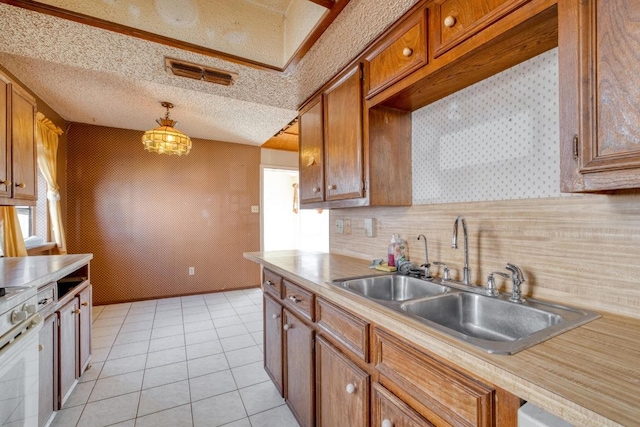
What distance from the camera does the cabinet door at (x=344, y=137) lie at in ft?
5.41

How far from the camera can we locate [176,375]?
7.14 feet

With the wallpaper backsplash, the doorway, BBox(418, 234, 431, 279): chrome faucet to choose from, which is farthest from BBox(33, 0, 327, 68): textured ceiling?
the doorway

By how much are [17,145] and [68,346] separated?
1.36m

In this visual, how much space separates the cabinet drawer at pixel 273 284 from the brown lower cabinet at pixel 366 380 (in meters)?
0.08

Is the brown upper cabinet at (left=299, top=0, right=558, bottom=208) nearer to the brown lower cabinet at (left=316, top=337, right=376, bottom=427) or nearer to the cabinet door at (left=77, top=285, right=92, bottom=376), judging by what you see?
the brown lower cabinet at (left=316, top=337, right=376, bottom=427)

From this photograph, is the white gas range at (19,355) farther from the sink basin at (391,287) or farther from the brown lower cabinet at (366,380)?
the sink basin at (391,287)

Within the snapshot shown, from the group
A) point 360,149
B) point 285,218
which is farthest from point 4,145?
point 285,218

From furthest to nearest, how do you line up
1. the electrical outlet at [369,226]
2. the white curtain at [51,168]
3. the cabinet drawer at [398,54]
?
the white curtain at [51,168]
the electrical outlet at [369,226]
the cabinet drawer at [398,54]

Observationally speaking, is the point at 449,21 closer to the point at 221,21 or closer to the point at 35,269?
the point at 221,21

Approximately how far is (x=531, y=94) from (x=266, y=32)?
5.19 ft

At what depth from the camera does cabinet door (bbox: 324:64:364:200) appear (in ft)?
5.41

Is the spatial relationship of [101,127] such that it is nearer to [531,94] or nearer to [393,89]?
[393,89]

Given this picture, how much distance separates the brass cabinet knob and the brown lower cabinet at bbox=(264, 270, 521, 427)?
1.17m

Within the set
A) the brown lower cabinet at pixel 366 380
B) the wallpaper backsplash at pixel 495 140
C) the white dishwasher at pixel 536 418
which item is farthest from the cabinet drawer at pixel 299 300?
the white dishwasher at pixel 536 418
